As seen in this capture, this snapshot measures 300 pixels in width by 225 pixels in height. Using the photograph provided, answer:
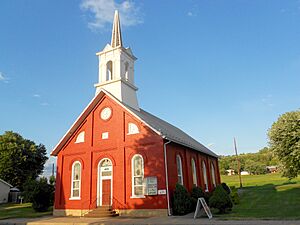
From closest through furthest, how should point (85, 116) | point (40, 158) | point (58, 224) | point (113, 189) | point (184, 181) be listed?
1. point (58, 224)
2. point (113, 189)
3. point (184, 181)
4. point (85, 116)
5. point (40, 158)

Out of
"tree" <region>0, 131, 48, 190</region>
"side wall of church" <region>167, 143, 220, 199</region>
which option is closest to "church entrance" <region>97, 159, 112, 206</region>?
"side wall of church" <region>167, 143, 220, 199</region>

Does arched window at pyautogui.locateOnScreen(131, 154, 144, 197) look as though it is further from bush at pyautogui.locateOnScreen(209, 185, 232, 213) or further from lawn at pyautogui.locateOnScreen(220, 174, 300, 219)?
lawn at pyautogui.locateOnScreen(220, 174, 300, 219)

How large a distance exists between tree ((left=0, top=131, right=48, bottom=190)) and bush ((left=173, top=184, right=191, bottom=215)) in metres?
33.7

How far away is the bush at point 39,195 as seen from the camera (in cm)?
2527

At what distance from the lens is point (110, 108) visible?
77.0ft

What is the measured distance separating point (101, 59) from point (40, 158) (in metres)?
32.9

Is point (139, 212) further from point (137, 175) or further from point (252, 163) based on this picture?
point (252, 163)

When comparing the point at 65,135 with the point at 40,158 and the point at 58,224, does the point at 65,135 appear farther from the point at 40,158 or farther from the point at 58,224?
the point at 40,158

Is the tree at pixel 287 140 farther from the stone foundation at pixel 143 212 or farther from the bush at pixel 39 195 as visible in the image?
the bush at pixel 39 195

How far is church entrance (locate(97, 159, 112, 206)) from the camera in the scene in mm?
21469

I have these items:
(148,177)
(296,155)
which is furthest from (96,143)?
(296,155)

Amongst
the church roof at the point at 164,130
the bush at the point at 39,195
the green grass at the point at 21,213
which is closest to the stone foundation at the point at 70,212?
the green grass at the point at 21,213

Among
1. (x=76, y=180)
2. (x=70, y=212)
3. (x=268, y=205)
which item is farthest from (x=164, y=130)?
(x=70, y=212)

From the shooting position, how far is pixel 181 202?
61.2ft
